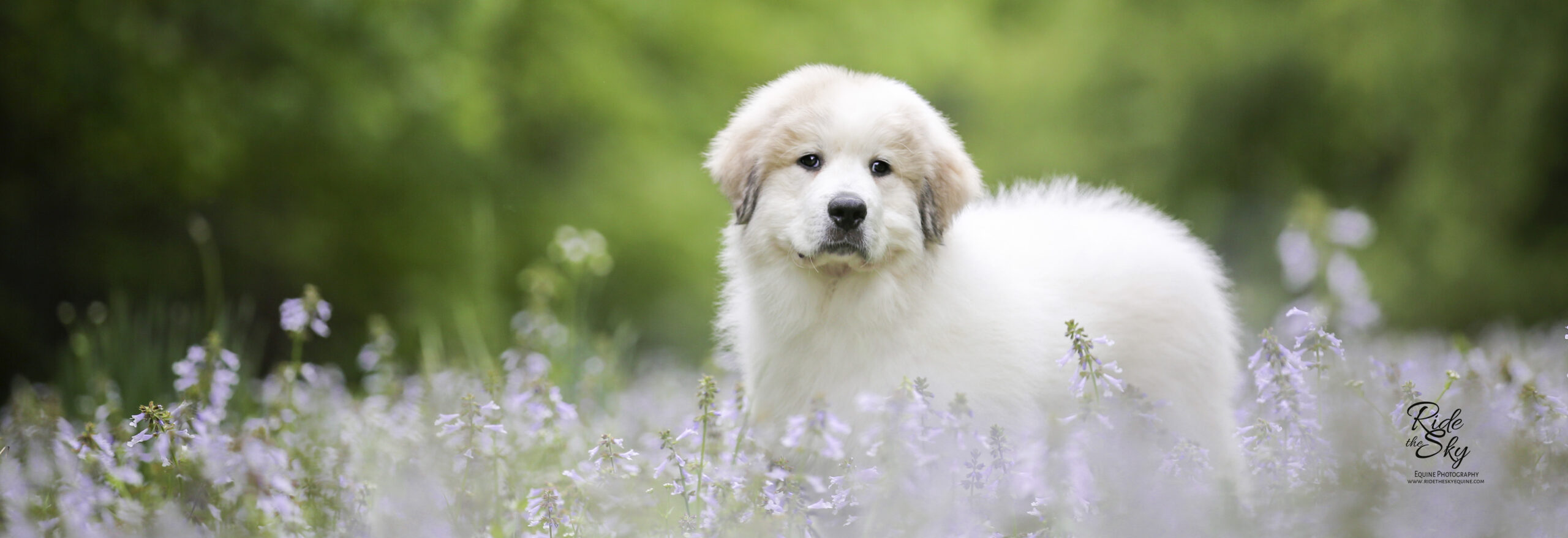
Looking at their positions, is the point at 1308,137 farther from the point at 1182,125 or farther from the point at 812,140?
the point at 812,140

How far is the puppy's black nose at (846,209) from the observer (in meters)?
2.71

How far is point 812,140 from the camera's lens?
2885 millimetres

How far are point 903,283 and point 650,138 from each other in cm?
479

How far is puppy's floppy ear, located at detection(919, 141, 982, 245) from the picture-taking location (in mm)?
2961

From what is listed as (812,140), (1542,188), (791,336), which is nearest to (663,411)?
(791,336)

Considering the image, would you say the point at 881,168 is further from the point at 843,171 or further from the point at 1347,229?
the point at 1347,229

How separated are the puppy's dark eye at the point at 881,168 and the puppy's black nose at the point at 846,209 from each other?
211 millimetres

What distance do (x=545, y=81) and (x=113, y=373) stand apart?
138 inches

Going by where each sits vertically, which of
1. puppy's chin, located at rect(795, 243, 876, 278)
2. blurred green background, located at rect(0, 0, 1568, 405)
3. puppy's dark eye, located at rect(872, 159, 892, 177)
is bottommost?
puppy's chin, located at rect(795, 243, 876, 278)

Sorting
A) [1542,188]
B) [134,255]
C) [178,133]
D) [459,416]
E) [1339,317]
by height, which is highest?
[1542,188]

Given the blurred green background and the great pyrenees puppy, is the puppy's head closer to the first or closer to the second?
Answer: the great pyrenees puppy

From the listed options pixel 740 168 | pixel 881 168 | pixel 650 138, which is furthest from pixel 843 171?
pixel 650 138

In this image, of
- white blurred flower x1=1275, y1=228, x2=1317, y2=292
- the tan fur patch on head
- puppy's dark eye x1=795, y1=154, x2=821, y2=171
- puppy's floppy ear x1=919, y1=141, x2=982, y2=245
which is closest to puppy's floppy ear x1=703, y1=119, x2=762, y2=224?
the tan fur patch on head

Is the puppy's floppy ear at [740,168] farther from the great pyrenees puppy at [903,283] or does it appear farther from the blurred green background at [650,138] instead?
the blurred green background at [650,138]
